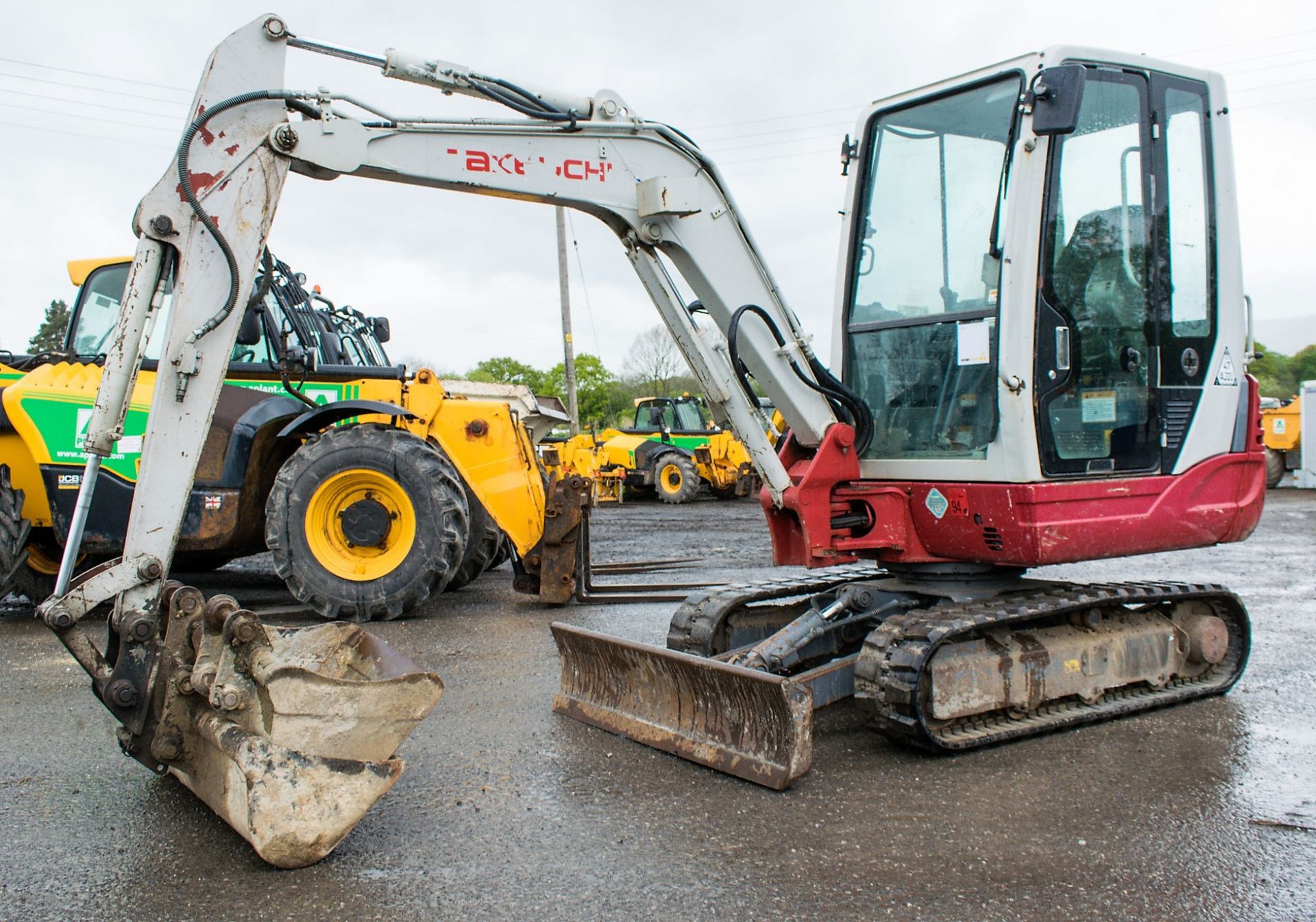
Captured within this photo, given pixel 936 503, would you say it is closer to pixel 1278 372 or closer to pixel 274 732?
pixel 274 732

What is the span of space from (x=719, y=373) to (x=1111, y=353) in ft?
6.00

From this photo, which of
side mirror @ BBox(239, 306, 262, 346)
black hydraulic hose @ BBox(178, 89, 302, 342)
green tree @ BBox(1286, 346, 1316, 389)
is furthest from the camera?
green tree @ BBox(1286, 346, 1316, 389)

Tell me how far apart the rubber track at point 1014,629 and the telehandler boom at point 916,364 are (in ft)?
0.06

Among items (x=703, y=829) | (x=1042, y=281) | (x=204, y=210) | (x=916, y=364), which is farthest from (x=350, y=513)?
(x=1042, y=281)

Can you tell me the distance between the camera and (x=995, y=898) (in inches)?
125

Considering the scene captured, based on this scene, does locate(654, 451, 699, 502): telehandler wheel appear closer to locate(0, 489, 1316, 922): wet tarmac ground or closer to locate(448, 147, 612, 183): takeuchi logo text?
locate(0, 489, 1316, 922): wet tarmac ground

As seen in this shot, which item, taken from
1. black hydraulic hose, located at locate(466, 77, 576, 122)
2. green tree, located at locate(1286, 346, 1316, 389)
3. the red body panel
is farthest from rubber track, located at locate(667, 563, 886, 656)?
green tree, located at locate(1286, 346, 1316, 389)

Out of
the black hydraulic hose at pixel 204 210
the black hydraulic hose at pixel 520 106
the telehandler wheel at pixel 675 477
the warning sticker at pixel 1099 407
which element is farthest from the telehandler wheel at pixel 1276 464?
the black hydraulic hose at pixel 204 210

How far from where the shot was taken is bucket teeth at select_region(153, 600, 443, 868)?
3.36 metres

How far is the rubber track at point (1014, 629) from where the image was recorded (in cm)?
435

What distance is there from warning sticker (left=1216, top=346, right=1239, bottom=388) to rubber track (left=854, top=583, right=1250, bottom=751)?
3.39 ft

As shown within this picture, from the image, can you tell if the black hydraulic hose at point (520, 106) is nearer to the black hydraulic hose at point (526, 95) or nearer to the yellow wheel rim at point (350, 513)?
the black hydraulic hose at point (526, 95)

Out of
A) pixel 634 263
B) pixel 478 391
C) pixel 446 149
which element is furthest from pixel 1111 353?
pixel 478 391

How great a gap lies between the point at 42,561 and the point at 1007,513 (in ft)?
23.2
